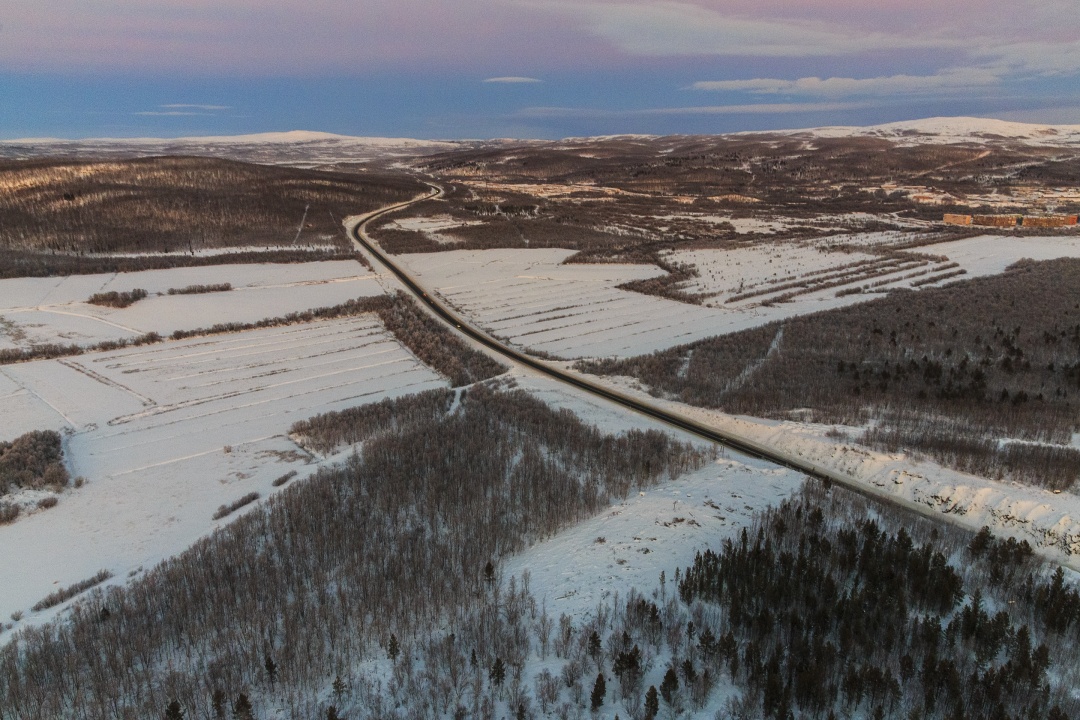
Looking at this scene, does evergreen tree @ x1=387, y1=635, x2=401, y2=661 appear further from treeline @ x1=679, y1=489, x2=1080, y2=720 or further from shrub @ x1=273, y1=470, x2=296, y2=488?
shrub @ x1=273, y1=470, x2=296, y2=488

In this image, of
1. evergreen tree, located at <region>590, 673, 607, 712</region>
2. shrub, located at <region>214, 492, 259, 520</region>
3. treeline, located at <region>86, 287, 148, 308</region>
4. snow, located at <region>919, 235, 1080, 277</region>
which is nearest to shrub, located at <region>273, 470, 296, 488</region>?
shrub, located at <region>214, 492, 259, 520</region>

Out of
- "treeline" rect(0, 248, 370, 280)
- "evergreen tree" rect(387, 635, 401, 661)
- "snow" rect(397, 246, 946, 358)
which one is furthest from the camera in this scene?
"treeline" rect(0, 248, 370, 280)

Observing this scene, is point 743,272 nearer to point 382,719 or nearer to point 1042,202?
point 382,719

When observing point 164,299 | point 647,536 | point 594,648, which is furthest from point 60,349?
point 594,648

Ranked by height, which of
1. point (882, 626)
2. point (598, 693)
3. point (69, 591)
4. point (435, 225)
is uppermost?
point (435, 225)

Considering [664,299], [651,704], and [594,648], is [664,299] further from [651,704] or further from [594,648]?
[651,704]
